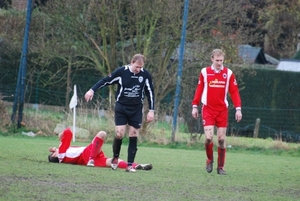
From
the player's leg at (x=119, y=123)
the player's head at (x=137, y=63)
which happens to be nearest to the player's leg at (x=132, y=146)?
the player's leg at (x=119, y=123)

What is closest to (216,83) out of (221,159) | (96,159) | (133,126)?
(221,159)

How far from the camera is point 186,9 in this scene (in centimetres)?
2145

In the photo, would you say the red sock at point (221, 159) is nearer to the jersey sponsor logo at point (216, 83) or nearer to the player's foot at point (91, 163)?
the jersey sponsor logo at point (216, 83)

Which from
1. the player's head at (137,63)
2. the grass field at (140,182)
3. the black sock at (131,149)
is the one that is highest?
the player's head at (137,63)

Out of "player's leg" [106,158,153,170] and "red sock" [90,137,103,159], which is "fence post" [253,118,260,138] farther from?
"red sock" [90,137,103,159]

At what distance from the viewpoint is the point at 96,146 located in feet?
40.4

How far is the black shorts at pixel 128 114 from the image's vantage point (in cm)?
1202

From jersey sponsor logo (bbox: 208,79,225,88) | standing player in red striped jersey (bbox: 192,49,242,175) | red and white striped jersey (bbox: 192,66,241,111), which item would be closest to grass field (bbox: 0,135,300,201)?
standing player in red striped jersey (bbox: 192,49,242,175)

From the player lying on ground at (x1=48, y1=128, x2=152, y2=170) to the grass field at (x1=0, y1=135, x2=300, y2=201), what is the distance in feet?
0.99

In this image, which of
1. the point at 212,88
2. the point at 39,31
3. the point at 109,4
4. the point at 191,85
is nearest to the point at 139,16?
the point at 109,4

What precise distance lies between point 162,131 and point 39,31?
644 centimetres

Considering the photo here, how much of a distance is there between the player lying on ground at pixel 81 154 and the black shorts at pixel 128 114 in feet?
1.40

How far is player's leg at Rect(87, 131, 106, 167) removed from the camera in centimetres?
1224

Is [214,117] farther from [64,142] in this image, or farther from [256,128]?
[256,128]
